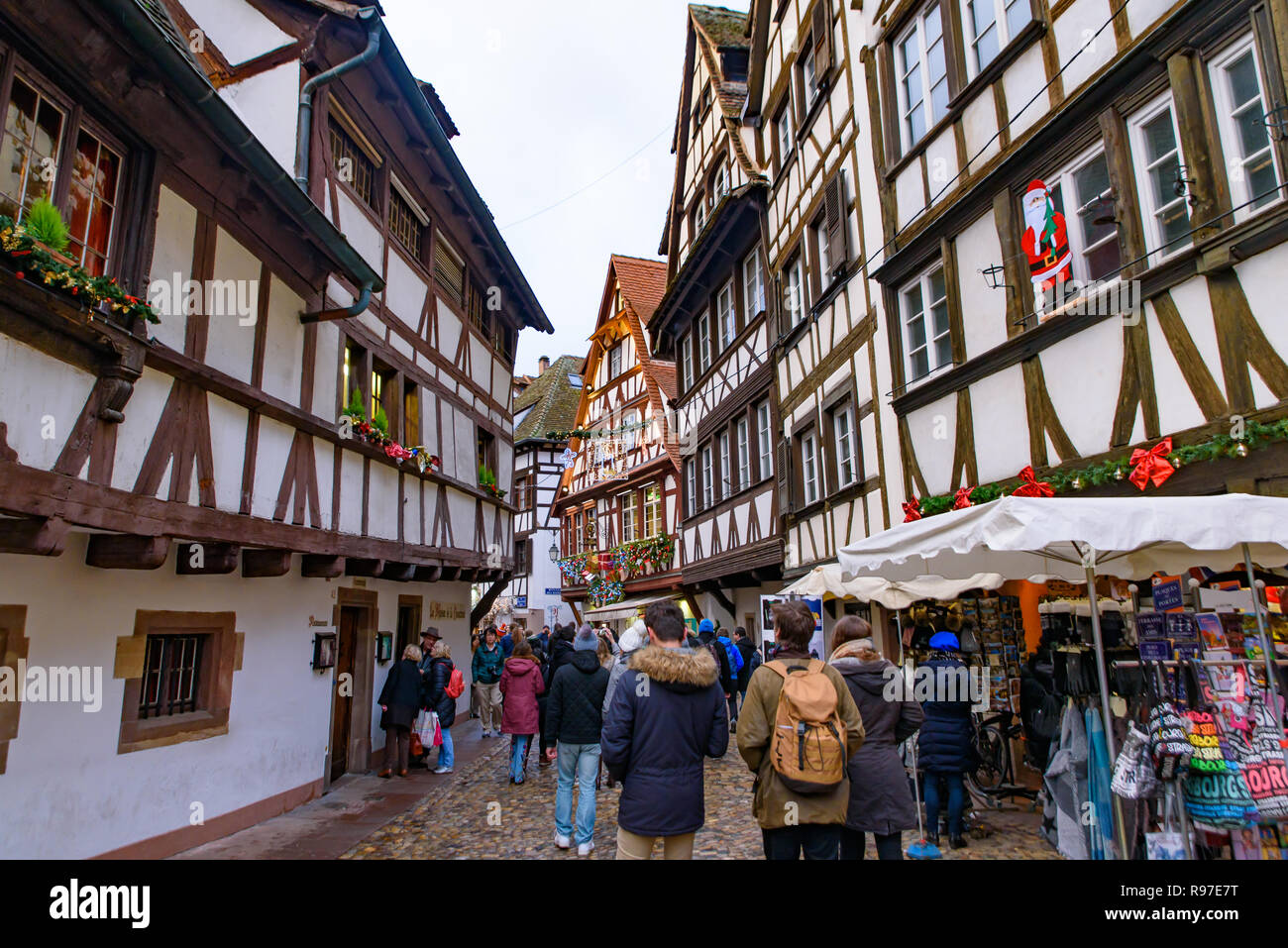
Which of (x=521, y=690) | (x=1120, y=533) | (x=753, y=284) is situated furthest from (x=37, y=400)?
(x=753, y=284)

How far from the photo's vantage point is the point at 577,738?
21.5 feet

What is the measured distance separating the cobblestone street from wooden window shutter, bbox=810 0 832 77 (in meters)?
10.5

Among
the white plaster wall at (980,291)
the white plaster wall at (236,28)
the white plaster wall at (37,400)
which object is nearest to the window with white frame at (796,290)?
the white plaster wall at (980,291)

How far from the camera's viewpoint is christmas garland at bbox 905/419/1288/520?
5.09 metres

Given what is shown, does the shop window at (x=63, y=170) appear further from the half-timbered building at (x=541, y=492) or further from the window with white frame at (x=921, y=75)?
the half-timbered building at (x=541, y=492)

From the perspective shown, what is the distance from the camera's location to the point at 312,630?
365 inches

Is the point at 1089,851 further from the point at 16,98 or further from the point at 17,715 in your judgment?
the point at 16,98

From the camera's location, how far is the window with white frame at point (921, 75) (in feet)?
30.1

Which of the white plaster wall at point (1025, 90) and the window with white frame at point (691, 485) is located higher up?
the white plaster wall at point (1025, 90)

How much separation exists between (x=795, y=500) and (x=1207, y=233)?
27.5ft

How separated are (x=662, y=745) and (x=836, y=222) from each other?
9545 mm

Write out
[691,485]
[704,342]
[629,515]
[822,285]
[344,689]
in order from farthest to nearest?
[629,515], [691,485], [704,342], [822,285], [344,689]

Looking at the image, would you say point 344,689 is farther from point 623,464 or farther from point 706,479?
point 623,464

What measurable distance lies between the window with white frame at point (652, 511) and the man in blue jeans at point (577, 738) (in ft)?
54.5
